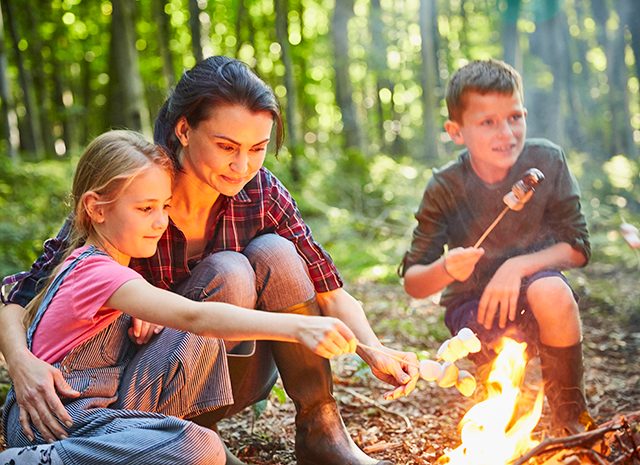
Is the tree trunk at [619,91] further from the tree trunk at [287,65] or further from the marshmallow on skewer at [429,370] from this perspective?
the marshmallow on skewer at [429,370]

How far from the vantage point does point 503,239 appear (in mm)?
3244

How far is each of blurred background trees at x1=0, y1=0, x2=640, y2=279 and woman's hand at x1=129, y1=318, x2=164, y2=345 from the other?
1.33 metres

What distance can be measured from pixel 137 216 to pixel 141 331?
41cm

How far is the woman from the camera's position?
2.48 meters

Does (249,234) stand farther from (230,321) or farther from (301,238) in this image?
(230,321)

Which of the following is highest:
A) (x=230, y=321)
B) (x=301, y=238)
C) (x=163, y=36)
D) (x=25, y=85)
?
(x=163, y=36)

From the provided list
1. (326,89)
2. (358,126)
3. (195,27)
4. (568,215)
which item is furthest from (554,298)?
(326,89)

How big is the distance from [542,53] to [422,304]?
74.5ft

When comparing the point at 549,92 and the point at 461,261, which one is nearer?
the point at 461,261

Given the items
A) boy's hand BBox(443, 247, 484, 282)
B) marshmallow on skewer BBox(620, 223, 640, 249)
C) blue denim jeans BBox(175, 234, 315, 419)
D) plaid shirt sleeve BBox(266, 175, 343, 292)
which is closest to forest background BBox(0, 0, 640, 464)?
plaid shirt sleeve BBox(266, 175, 343, 292)

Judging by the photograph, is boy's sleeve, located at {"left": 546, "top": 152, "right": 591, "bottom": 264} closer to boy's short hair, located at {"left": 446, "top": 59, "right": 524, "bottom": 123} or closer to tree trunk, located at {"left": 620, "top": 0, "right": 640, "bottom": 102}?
boy's short hair, located at {"left": 446, "top": 59, "right": 524, "bottom": 123}

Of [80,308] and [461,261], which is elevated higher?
[80,308]

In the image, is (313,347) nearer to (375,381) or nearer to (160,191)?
(160,191)

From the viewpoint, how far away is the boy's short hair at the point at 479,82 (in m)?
3.13
